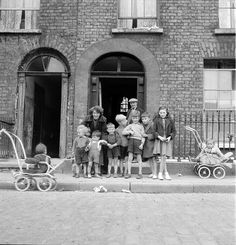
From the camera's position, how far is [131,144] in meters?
9.30

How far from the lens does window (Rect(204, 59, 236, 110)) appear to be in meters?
11.7

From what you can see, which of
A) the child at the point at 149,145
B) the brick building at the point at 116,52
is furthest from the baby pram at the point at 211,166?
the brick building at the point at 116,52

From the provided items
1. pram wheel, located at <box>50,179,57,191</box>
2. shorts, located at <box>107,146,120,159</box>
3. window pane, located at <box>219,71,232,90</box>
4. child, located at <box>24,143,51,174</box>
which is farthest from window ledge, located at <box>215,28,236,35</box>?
pram wheel, located at <box>50,179,57,191</box>

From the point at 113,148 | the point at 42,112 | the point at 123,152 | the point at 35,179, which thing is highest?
the point at 42,112

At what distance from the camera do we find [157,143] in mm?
9320

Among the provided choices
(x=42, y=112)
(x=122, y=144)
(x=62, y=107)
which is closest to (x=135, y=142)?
(x=122, y=144)

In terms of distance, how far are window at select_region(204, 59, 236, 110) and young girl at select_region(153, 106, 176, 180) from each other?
2779 mm

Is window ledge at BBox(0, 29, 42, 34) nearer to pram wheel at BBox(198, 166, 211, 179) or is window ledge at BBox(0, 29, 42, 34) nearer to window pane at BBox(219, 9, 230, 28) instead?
window pane at BBox(219, 9, 230, 28)

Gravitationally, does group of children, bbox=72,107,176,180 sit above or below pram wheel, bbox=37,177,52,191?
above

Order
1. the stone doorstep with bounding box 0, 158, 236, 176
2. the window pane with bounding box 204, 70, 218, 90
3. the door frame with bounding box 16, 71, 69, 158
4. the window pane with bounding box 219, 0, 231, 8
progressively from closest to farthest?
the stone doorstep with bounding box 0, 158, 236, 176 → the door frame with bounding box 16, 71, 69, 158 → the window pane with bounding box 204, 70, 218, 90 → the window pane with bounding box 219, 0, 231, 8

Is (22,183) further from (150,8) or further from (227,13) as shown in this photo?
(227,13)

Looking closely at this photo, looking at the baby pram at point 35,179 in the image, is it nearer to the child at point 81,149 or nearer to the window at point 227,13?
the child at point 81,149

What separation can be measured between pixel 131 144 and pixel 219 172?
2.33 m

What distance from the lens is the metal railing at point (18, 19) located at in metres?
12.1
